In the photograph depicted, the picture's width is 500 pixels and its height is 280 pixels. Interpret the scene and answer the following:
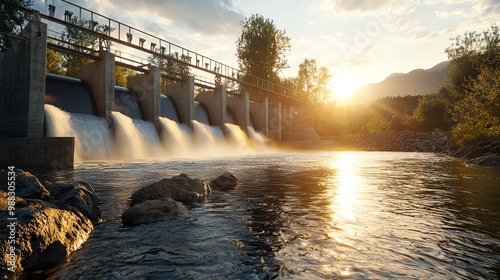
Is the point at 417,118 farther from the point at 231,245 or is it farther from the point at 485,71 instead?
the point at 231,245

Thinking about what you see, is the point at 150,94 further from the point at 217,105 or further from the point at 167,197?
the point at 167,197

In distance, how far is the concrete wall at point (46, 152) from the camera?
1536 cm

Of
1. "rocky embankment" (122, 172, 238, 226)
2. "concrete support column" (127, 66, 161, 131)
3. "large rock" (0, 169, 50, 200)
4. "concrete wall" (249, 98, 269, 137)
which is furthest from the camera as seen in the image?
"concrete wall" (249, 98, 269, 137)

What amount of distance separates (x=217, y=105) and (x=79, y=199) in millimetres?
34101

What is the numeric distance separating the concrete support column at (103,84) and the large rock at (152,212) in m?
20.8

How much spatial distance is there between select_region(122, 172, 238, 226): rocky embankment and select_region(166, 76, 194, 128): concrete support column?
972 inches

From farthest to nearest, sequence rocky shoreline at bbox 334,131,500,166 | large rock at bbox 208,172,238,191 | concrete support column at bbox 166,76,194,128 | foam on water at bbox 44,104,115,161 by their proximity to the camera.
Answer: concrete support column at bbox 166,76,194,128
rocky shoreline at bbox 334,131,500,166
foam on water at bbox 44,104,115,161
large rock at bbox 208,172,238,191

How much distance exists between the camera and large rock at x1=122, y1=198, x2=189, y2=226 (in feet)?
18.4

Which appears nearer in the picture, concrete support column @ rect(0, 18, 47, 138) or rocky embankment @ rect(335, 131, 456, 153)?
concrete support column @ rect(0, 18, 47, 138)

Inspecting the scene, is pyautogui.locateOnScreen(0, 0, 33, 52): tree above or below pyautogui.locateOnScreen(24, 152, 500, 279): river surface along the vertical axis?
above

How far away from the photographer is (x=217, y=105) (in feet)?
130

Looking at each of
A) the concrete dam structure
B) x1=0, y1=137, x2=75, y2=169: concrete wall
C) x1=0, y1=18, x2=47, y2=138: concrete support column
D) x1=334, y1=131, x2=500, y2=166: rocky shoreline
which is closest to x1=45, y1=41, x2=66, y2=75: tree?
the concrete dam structure

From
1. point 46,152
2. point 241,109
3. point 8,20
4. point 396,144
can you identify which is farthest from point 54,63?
point 396,144

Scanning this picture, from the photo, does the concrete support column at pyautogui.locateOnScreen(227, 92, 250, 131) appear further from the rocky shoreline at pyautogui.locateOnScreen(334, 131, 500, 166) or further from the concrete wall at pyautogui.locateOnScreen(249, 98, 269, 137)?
the rocky shoreline at pyautogui.locateOnScreen(334, 131, 500, 166)
